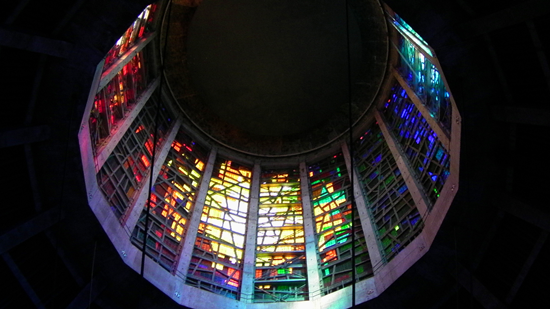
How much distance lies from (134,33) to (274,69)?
794cm

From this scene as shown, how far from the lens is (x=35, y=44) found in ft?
44.9

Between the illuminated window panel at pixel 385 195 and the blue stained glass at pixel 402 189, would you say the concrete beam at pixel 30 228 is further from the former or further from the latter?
the blue stained glass at pixel 402 189

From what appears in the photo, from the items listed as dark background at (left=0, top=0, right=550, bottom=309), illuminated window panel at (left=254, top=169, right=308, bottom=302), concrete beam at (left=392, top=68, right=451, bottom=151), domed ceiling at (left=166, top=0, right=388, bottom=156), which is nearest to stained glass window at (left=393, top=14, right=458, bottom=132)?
concrete beam at (left=392, top=68, right=451, bottom=151)

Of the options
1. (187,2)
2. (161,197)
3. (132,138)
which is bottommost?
(161,197)

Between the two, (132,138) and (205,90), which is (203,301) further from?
(205,90)

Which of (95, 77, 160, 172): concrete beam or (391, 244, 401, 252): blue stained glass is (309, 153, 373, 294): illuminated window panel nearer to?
(391, 244, 401, 252): blue stained glass

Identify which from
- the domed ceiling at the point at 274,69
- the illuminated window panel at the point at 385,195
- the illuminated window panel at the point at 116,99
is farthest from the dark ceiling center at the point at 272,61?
the illuminated window panel at the point at 116,99

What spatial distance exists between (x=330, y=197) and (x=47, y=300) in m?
12.4

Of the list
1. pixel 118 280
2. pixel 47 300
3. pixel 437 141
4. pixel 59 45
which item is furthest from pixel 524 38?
pixel 47 300

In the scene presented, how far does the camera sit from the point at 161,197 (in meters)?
22.7

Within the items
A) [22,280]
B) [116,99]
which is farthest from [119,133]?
[22,280]

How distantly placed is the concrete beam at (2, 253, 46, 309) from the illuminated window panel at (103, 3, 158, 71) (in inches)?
238

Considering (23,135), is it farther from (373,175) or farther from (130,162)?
(373,175)

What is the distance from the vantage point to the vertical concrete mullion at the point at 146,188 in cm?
1905
